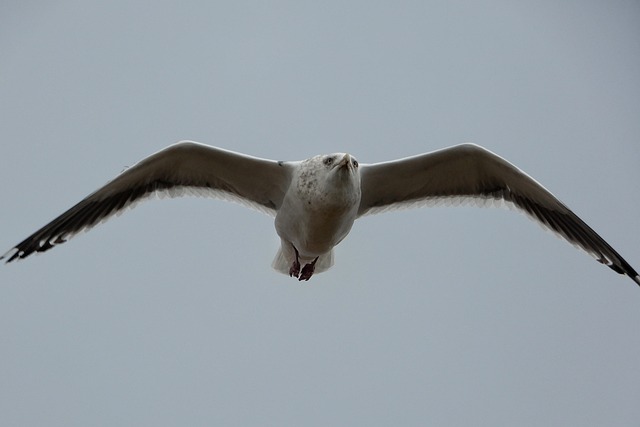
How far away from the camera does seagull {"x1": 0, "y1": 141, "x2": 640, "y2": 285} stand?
6.48m

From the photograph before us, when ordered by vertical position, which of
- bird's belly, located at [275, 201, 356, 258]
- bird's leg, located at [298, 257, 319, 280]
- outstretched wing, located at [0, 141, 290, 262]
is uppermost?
outstretched wing, located at [0, 141, 290, 262]

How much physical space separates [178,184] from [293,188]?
124 cm

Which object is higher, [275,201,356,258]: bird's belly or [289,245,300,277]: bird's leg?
[275,201,356,258]: bird's belly

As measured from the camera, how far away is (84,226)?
22.2 ft

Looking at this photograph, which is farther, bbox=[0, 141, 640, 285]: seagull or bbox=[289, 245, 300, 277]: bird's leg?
bbox=[289, 245, 300, 277]: bird's leg

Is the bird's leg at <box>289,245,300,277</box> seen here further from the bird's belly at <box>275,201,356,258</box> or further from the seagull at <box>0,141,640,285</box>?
the bird's belly at <box>275,201,356,258</box>

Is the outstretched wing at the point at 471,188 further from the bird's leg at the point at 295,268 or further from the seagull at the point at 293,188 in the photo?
the bird's leg at the point at 295,268

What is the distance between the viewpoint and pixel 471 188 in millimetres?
6879

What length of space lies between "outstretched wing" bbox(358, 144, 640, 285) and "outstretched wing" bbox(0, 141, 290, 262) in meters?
0.81

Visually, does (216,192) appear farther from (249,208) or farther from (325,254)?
(325,254)

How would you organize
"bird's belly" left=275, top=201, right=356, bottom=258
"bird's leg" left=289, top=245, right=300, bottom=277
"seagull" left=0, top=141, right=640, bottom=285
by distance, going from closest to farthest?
"bird's belly" left=275, top=201, right=356, bottom=258 → "seagull" left=0, top=141, right=640, bottom=285 → "bird's leg" left=289, top=245, right=300, bottom=277

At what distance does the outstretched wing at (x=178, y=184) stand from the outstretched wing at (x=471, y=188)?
32.1 inches

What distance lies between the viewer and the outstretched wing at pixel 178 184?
21.4 feet

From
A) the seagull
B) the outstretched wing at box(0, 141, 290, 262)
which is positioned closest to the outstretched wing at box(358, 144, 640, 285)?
the seagull
